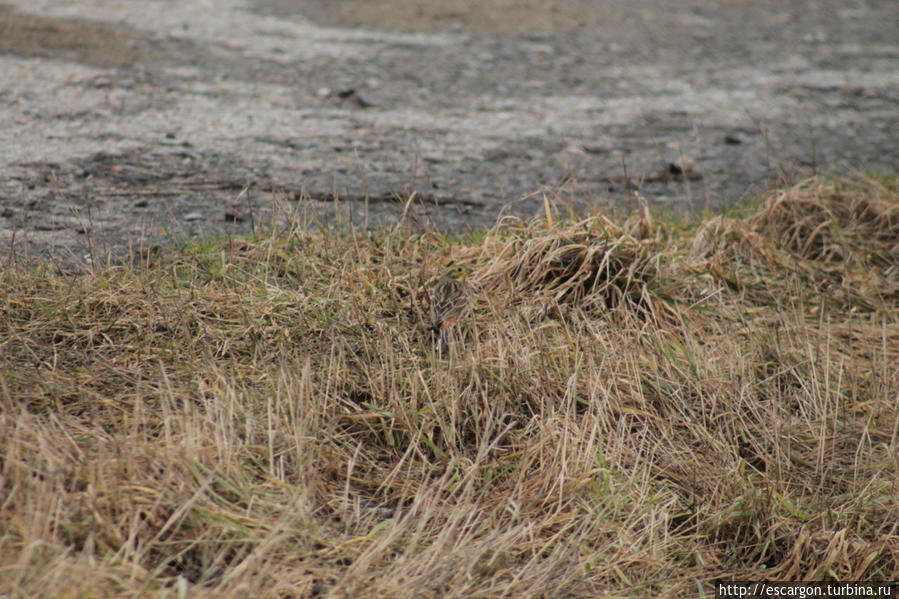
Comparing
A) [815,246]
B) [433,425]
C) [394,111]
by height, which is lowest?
[433,425]

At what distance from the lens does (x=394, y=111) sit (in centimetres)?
521

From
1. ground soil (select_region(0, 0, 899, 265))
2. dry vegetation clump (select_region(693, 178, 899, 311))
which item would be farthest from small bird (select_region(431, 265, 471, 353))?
dry vegetation clump (select_region(693, 178, 899, 311))

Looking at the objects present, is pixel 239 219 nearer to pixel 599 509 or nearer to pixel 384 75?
pixel 599 509

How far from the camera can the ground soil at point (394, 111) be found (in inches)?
149

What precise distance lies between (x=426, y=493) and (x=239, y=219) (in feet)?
6.38

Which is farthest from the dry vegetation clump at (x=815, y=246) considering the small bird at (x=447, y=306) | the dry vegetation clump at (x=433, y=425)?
the small bird at (x=447, y=306)

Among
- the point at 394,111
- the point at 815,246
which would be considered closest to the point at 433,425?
the point at 815,246

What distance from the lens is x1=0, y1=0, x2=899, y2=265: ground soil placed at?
378 cm

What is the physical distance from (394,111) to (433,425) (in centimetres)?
328

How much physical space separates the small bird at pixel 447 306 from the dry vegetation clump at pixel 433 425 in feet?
0.21

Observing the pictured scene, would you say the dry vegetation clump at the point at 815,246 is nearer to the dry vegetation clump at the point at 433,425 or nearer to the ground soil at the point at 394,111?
the dry vegetation clump at the point at 433,425

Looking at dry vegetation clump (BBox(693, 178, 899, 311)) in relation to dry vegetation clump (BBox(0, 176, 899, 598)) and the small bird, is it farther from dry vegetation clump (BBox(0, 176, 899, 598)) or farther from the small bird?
the small bird

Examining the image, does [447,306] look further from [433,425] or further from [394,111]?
[394,111]

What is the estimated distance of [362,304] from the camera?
2.88 metres
